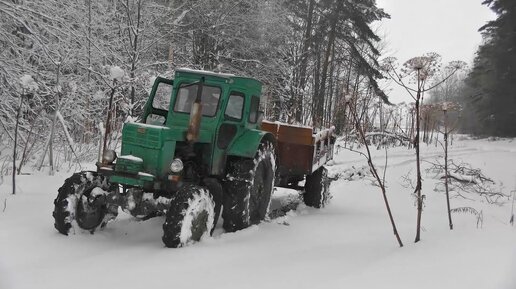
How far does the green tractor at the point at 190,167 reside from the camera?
15.0ft

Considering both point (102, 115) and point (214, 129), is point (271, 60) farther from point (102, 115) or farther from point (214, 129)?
point (214, 129)

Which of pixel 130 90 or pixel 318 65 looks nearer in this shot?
pixel 130 90

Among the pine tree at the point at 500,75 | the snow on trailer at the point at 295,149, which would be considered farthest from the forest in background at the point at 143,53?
the pine tree at the point at 500,75

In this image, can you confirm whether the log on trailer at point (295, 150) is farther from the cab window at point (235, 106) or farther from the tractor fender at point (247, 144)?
the cab window at point (235, 106)

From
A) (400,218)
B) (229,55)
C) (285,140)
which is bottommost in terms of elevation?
(400,218)

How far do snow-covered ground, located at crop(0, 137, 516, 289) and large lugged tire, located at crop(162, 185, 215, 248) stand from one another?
4.1 inches

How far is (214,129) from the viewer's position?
5.39 metres

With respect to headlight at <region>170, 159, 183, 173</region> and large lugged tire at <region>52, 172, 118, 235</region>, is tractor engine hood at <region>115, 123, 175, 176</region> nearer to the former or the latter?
headlight at <region>170, 159, 183, 173</region>

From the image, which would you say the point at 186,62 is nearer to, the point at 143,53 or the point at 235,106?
the point at 143,53

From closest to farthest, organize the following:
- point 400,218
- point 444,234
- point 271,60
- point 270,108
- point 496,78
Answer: point 444,234
point 400,218
point 270,108
point 271,60
point 496,78

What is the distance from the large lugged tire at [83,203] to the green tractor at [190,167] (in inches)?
0.4

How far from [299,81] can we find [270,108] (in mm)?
6063

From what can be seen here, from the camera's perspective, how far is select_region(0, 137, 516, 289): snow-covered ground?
3.42 metres

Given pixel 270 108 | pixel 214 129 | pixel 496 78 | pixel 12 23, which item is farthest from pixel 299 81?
pixel 214 129
